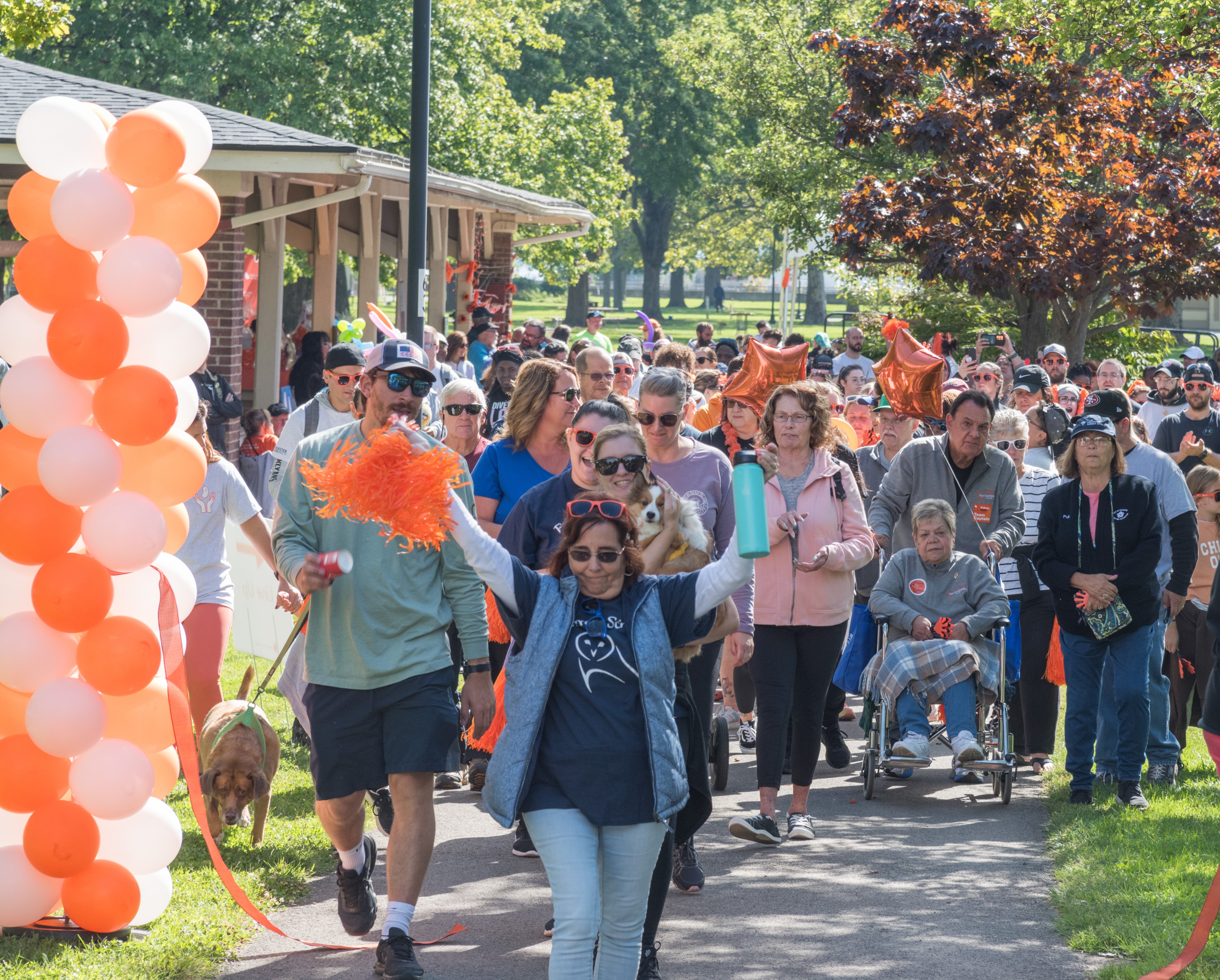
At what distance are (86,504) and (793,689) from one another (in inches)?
138

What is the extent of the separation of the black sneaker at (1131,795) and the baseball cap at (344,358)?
4535mm

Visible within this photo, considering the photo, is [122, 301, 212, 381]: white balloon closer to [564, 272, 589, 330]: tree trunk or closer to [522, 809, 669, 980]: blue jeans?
[522, 809, 669, 980]: blue jeans

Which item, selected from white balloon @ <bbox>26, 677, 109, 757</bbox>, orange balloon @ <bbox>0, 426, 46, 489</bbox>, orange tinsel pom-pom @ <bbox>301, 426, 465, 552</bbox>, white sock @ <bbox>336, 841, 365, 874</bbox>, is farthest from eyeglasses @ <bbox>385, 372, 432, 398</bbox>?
white sock @ <bbox>336, 841, 365, 874</bbox>

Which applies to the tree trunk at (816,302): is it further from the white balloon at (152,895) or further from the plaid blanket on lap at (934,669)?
the white balloon at (152,895)

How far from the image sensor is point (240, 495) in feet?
22.5

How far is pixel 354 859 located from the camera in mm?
5398

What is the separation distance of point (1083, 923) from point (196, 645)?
162 inches

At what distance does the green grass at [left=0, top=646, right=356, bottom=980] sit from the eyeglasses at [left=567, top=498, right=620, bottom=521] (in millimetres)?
2204

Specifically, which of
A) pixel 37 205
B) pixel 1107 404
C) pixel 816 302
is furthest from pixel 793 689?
pixel 816 302

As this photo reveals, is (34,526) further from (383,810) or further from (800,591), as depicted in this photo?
(800,591)

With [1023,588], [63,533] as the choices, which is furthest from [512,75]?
[63,533]

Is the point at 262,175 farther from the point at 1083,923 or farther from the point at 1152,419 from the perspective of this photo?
the point at 1083,923

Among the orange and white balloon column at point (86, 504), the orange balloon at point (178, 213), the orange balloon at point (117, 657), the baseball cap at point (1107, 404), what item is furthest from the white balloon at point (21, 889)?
the baseball cap at point (1107, 404)

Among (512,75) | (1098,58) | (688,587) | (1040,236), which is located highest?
(512,75)
